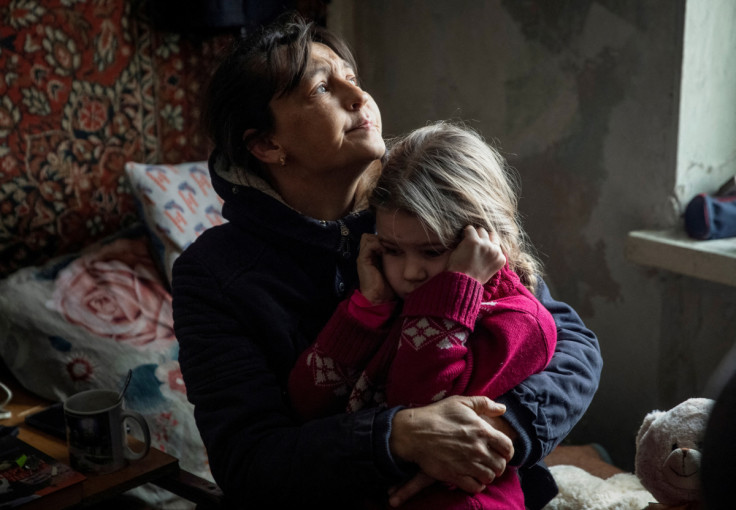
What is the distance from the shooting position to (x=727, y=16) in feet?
5.85

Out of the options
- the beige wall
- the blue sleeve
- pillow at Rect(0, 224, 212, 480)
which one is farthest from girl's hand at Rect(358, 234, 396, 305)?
the beige wall

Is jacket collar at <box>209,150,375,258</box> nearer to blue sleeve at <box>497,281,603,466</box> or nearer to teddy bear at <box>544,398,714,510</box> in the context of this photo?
blue sleeve at <box>497,281,603,466</box>

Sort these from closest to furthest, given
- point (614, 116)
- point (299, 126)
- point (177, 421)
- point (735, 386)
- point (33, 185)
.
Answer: point (735, 386)
point (299, 126)
point (177, 421)
point (614, 116)
point (33, 185)

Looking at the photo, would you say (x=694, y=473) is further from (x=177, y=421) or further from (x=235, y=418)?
(x=177, y=421)

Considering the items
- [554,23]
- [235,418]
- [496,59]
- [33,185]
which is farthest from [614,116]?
[33,185]

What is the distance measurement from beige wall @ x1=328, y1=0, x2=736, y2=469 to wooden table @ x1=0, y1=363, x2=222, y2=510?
1241mm

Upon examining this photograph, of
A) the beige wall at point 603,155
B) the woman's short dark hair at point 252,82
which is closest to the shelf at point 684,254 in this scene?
the beige wall at point 603,155

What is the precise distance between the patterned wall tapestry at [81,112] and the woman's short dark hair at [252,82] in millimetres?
855

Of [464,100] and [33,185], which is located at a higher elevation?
[464,100]

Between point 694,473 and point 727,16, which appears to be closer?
point 694,473

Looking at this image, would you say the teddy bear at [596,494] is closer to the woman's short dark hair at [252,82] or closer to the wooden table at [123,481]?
the wooden table at [123,481]

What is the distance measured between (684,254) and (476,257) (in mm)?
931

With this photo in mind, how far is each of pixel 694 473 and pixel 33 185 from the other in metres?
1.90

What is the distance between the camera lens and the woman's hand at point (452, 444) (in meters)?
0.94
